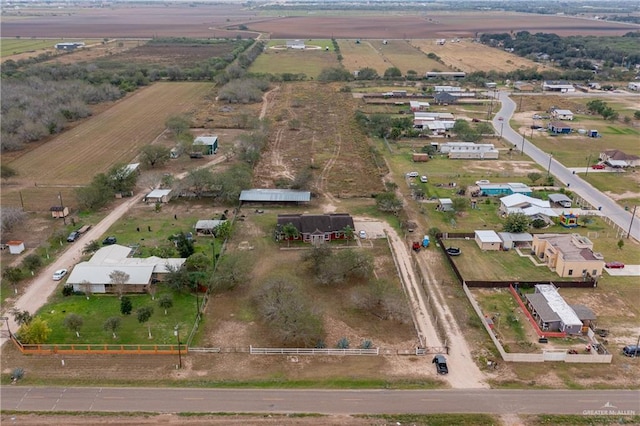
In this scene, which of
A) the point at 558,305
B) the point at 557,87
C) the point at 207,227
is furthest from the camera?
the point at 557,87

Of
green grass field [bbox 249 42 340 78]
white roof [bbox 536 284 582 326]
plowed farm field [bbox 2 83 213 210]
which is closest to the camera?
white roof [bbox 536 284 582 326]

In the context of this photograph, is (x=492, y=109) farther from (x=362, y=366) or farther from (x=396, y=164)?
(x=362, y=366)

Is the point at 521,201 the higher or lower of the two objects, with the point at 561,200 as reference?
higher

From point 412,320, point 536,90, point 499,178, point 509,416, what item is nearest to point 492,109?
point 536,90

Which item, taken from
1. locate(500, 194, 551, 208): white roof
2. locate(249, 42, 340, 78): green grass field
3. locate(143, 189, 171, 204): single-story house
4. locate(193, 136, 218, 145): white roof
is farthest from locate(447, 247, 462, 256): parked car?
locate(249, 42, 340, 78): green grass field

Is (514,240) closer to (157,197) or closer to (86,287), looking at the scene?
(86,287)

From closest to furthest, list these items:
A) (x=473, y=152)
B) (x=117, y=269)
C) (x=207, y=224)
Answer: (x=117, y=269), (x=207, y=224), (x=473, y=152)

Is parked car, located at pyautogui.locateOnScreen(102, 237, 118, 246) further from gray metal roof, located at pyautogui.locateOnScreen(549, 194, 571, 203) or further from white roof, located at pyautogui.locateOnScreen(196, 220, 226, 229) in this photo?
gray metal roof, located at pyautogui.locateOnScreen(549, 194, 571, 203)

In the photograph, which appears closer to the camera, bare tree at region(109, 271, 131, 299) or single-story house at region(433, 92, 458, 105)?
bare tree at region(109, 271, 131, 299)

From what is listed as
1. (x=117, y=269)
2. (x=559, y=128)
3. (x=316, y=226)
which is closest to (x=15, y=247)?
(x=117, y=269)
